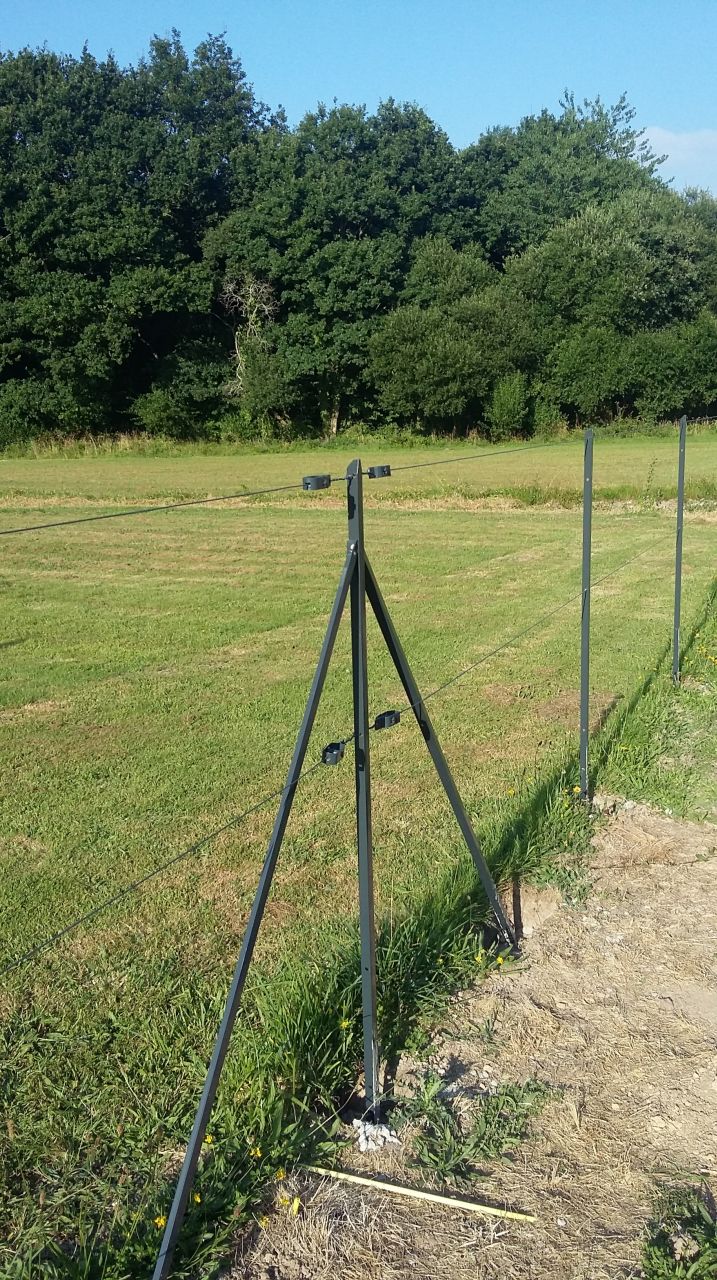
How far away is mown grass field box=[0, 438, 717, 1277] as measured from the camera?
8.75 feet

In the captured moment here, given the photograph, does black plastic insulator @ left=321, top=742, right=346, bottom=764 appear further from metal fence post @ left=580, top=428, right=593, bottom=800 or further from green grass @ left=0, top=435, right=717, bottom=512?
green grass @ left=0, top=435, right=717, bottom=512

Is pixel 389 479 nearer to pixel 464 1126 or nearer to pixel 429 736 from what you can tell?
pixel 429 736

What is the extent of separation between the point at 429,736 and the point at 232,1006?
3.70 feet

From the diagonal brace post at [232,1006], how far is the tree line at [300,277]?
34.9 meters

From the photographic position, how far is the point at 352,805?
17.4 ft

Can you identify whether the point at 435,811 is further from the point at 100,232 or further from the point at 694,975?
the point at 100,232

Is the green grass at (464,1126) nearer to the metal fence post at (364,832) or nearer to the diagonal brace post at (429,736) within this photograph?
the metal fence post at (364,832)

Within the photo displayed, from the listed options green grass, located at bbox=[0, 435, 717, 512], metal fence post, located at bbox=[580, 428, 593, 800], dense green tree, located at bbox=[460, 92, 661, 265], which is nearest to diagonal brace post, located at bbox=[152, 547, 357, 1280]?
metal fence post, located at bbox=[580, 428, 593, 800]

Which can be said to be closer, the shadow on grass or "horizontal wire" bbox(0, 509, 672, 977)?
the shadow on grass

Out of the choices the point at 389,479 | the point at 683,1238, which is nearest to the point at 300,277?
the point at 389,479

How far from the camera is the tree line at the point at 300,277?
3891 cm

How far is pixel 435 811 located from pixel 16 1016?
7.72 ft

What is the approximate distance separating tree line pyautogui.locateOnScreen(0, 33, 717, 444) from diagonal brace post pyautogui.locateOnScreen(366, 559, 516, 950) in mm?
33947

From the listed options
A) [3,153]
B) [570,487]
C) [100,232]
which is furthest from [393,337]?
[570,487]
